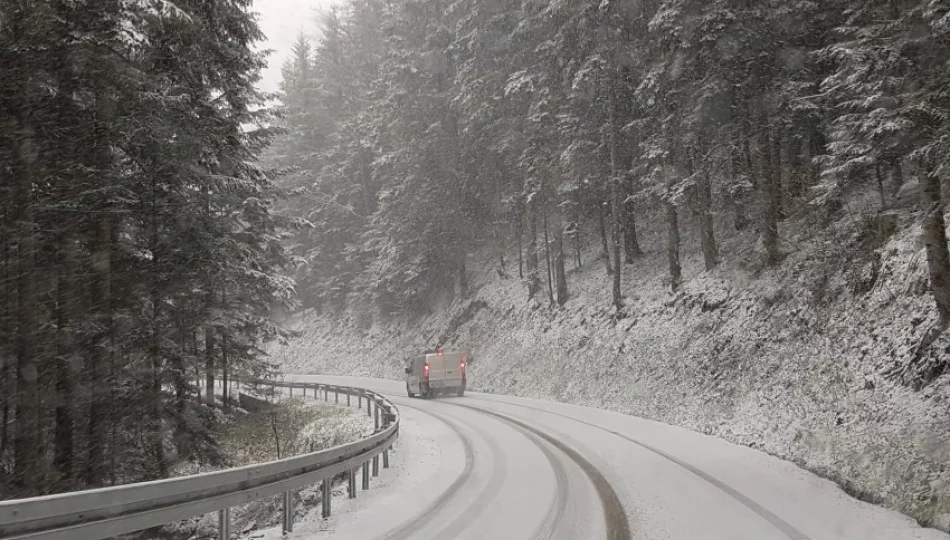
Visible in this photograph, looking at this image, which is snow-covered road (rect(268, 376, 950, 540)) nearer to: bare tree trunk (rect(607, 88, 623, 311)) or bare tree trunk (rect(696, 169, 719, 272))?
bare tree trunk (rect(696, 169, 719, 272))

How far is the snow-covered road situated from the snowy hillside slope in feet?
2.86

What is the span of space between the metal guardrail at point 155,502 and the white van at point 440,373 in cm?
1808

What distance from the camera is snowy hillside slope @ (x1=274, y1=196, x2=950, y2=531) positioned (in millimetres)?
8688

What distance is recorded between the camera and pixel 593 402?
801 inches

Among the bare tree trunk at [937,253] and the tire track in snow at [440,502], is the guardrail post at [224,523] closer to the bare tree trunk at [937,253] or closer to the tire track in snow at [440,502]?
the tire track in snow at [440,502]

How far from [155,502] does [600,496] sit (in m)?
5.60

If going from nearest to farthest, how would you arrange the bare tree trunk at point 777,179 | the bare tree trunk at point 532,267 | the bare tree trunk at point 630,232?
→ the bare tree trunk at point 777,179, the bare tree trunk at point 630,232, the bare tree trunk at point 532,267

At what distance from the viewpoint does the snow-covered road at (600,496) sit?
6.39 meters

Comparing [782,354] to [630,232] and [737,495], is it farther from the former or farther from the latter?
[630,232]

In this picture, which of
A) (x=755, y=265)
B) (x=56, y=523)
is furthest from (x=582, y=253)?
(x=56, y=523)

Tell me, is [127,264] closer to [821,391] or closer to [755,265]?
[821,391]

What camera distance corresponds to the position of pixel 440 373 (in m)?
25.8

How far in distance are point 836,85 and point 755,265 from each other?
22.2ft

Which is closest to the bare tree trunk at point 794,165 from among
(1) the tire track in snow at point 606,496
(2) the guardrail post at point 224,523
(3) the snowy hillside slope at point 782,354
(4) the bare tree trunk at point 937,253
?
(3) the snowy hillside slope at point 782,354
